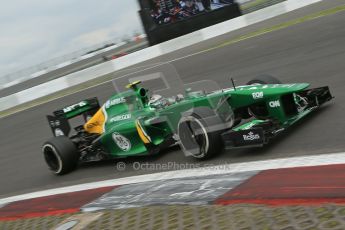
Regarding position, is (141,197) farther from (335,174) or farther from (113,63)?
(113,63)

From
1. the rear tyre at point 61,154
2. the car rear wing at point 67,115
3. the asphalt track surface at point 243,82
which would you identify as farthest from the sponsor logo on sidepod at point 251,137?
the car rear wing at point 67,115

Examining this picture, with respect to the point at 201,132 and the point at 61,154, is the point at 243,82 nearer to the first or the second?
the point at 61,154

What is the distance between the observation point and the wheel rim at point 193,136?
5840 millimetres

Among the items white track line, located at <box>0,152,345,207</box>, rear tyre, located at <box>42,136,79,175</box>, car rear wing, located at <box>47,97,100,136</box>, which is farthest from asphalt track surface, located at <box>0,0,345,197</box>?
car rear wing, located at <box>47,97,100,136</box>

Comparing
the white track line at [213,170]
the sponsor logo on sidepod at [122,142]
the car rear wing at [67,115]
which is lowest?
the white track line at [213,170]

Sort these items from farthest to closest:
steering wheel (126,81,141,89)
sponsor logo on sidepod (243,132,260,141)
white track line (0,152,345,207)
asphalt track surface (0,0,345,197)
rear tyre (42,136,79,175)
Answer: rear tyre (42,136,79,175) → steering wheel (126,81,141,89) → asphalt track surface (0,0,345,197) → sponsor logo on sidepod (243,132,260,141) → white track line (0,152,345,207)

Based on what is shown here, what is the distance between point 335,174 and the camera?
4.19m

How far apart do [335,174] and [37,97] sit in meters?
18.4

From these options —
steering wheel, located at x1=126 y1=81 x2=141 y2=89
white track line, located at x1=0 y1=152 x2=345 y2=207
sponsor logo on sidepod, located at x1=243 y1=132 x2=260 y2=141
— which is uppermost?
steering wheel, located at x1=126 y1=81 x2=141 y2=89

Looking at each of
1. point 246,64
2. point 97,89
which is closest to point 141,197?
point 246,64

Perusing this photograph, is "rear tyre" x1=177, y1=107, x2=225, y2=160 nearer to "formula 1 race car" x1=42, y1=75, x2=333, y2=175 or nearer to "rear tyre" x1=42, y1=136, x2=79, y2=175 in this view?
"formula 1 race car" x1=42, y1=75, x2=333, y2=175

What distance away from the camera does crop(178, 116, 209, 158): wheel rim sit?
19.2 ft

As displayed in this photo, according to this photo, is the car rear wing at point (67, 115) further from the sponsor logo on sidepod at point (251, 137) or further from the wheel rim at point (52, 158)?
the sponsor logo on sidepod at point (251, 137)

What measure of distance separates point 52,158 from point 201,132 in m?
2.85
